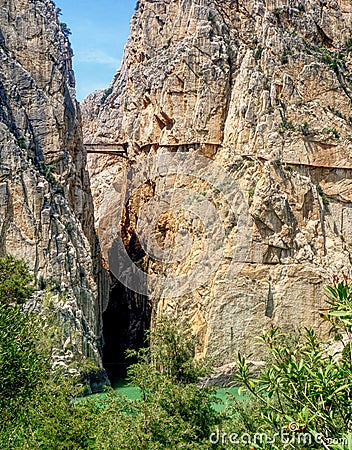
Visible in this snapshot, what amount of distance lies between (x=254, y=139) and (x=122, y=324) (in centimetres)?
2055

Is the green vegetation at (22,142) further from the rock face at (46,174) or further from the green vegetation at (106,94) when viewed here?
the green vegetation at (106,94)

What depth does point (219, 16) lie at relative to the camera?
51438 millimetres

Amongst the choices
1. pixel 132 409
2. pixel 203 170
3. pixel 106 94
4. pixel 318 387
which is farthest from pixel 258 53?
pixel 318 387

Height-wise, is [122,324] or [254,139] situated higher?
[254,139]

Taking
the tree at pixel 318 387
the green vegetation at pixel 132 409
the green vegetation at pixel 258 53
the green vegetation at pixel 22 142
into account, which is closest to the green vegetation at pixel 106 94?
the green vegetation at pixel 258 53

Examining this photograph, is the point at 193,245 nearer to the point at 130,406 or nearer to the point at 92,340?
the point at 92,340

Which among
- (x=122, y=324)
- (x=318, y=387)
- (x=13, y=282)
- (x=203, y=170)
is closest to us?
(x=318, y=387)

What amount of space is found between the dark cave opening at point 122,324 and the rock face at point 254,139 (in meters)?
3.43

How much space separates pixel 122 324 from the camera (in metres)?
54.3

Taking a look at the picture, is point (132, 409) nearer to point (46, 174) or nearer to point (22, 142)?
point (46, 174)

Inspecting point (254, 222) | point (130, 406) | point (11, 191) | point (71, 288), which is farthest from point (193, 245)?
point (130, 406)

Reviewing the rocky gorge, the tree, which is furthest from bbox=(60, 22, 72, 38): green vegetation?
the tree

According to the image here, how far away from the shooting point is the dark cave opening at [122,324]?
5128 cm

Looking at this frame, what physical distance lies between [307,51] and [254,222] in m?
15.8
